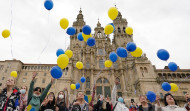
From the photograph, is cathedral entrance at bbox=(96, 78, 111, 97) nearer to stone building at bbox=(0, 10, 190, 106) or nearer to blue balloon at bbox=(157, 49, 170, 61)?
stone building at bbox=(0, 10, 190, 106)

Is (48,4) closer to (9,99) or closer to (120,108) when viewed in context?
(9,99)

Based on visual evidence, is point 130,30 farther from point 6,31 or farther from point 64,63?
point 6,31

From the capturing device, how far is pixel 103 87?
28.8 meters

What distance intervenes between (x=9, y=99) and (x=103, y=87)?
26.6 m

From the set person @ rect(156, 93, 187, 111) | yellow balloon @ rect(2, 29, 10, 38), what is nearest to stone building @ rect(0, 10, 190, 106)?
yellow balloon @ rect(2, 29, 10, 38)

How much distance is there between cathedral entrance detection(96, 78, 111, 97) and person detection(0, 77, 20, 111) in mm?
25632

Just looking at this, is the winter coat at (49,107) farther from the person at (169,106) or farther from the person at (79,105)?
the person at (169,106)

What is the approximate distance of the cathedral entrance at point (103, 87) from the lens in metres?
28.0

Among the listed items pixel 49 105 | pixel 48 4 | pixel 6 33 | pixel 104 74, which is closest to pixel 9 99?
pixel 49 105

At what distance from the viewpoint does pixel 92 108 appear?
189 inches

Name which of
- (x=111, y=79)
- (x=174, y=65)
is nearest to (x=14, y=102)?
(x=174, y=65)

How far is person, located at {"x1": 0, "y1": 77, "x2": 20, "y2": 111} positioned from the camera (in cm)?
352

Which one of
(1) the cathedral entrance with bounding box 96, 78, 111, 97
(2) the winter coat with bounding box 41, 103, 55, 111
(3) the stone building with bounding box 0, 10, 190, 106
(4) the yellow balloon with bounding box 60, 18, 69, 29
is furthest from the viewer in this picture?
(1) the cathedral entrance with bounding box 96, 78, 111, 97

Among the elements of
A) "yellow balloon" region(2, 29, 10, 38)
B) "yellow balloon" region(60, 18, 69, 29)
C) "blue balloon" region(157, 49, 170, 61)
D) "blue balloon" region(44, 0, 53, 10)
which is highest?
"blue balloon" region(44, 0, 53, 10)
